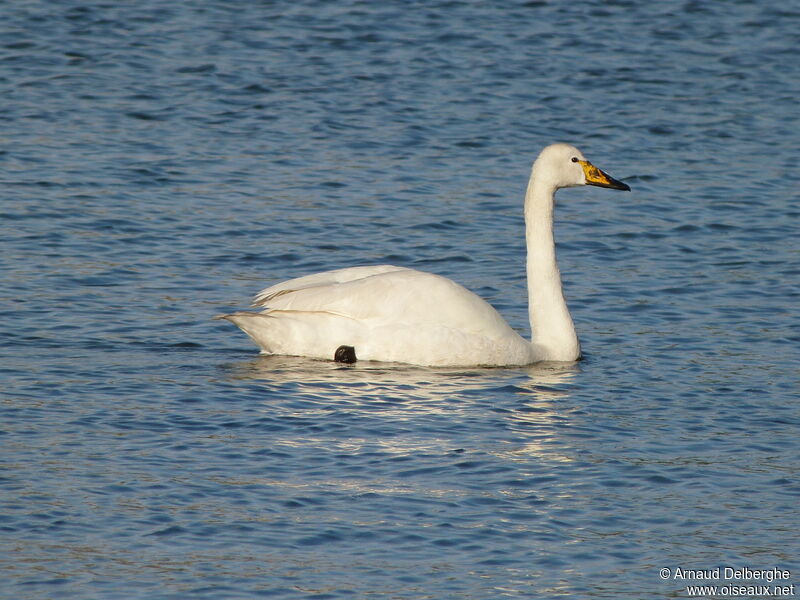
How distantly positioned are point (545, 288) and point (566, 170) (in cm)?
95

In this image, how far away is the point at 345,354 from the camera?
10.7 m

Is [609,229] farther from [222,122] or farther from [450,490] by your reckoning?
[450,490]

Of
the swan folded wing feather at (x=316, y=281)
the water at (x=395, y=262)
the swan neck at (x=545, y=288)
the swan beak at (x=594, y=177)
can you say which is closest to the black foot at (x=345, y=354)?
the water at (x=395, y=262)

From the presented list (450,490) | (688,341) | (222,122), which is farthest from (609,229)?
(450,490)

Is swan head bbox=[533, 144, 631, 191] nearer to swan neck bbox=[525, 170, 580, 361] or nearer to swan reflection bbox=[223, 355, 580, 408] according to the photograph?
swan neck bbox=[525, 170, 580, 361]

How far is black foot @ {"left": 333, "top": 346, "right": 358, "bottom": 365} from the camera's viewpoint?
10.6m

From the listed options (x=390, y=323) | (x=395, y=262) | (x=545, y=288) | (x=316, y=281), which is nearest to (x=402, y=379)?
(x=390, y=323)

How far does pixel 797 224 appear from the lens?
569 inches

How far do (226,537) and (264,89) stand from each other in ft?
38.0

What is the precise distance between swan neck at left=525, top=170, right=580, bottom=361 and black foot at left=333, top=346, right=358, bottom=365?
142cm

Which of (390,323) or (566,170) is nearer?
(390,323)

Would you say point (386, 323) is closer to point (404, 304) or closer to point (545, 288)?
point (404, 304)

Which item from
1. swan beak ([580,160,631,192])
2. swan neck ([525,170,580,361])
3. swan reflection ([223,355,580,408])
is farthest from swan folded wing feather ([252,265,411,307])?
swan beak ([580,160,631,192])

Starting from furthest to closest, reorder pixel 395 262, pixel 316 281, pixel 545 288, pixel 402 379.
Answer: pixel 395 262, pixel 545 288, pixel 316 281, pixel 402 379
